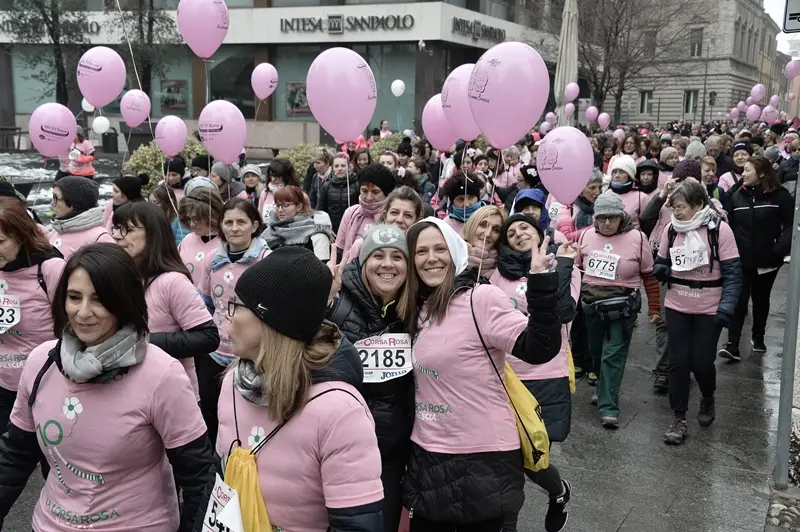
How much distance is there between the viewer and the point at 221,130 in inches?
313

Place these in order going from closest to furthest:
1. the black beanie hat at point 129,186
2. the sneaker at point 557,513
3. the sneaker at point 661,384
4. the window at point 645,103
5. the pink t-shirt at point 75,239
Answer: the sneaker at point 557,513, the pink t-shirt at point 75,239, the black beanie hat at point 129,186, the sneaker at point 661,384, the window at point 645,103

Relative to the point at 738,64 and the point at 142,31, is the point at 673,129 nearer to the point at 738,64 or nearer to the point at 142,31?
the point at 142,31

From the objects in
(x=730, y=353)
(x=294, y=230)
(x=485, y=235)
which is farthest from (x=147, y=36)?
(x=485, y=235)

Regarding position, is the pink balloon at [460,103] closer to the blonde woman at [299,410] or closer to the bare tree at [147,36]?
the blonde woman at [299,410]

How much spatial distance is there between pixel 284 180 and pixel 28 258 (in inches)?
165

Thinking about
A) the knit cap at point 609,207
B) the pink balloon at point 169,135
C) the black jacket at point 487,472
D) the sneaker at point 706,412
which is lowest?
the sneaker at point 706,412

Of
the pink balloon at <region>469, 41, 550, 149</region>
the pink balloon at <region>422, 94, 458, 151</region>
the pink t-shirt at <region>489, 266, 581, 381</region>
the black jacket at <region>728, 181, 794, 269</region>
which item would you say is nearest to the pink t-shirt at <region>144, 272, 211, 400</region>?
the pink t-shirt at <region>489, 266, 581, 381</region>

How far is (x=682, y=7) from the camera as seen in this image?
32594mm

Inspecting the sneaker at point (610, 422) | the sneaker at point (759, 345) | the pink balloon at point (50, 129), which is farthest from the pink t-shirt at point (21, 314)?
the sneaker at point (759, 345)

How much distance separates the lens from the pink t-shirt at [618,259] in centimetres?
611

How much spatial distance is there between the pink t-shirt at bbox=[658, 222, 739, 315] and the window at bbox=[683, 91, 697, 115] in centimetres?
5929

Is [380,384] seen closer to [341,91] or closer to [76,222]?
[76,222]

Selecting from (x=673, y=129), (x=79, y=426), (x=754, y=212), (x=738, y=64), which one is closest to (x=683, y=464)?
(x=754, y=212)

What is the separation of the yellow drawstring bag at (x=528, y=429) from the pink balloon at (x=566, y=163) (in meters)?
2.29
